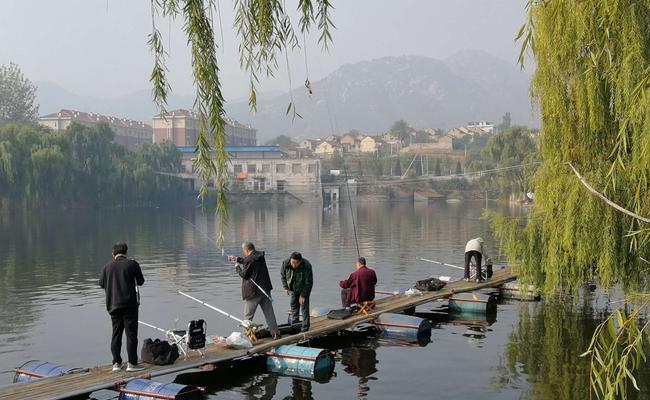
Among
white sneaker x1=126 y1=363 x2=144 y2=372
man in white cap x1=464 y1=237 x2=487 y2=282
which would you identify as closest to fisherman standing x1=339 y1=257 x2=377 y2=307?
man in white cap x1=464 y1=237 x2=487 y2=282

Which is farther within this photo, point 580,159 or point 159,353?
point 580,159

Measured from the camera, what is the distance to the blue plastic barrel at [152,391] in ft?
35.4

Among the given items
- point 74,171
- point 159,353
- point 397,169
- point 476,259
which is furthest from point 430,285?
point 397,169

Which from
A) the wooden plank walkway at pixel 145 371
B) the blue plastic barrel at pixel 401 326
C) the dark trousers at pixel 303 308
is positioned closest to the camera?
the wooden plank walkway at pixel 145 371

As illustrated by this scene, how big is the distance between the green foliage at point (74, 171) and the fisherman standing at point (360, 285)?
63.4 metres

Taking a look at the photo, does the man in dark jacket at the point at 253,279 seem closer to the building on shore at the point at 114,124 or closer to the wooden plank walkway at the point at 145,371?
the wooden plank walkway at the point at 145,371

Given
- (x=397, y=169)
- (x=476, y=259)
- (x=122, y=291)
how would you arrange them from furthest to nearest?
(x=397, y=169) → (x=476, y=259) → (x=122, y=291)

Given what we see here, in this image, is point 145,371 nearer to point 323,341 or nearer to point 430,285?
point 323,341

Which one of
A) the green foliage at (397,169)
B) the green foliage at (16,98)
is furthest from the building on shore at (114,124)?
the green foliage at (397,169)

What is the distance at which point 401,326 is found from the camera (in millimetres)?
16719

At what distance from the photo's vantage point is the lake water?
43.0ft

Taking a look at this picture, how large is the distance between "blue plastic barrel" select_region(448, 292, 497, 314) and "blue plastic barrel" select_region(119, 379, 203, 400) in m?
10.4

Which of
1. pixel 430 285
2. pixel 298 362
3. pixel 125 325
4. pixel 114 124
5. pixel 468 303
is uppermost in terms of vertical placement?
pixel 114 124

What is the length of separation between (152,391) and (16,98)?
125023 millimetres
